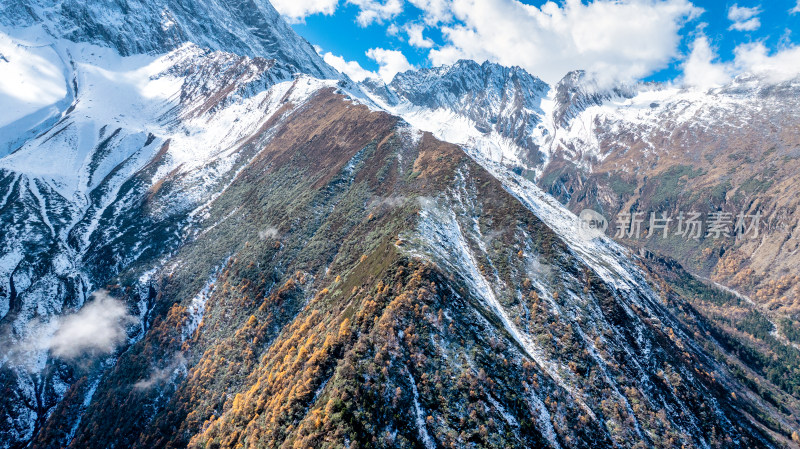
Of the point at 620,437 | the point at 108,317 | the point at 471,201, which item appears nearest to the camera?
the point at 620,437

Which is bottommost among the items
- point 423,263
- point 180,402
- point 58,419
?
point 58,419

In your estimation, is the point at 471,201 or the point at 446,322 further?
the point at 471,201

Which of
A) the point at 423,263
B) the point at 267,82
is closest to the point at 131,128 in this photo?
the point at 267,82

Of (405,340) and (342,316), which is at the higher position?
(405,340)

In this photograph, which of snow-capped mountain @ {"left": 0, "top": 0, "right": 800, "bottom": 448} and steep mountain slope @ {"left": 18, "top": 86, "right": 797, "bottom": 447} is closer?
steep mountain slope @ {"left": 18, "top": 86, "right": 797, "bottom": 447}

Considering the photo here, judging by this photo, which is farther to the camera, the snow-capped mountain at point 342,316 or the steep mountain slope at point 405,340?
the snow-capped mountain at point 342,316

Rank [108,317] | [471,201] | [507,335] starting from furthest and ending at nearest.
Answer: [108,317] < [471,201] < [507,335]

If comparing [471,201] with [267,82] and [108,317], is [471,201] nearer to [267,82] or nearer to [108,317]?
[108,317]

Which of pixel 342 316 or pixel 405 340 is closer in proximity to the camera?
pixel 405 340
